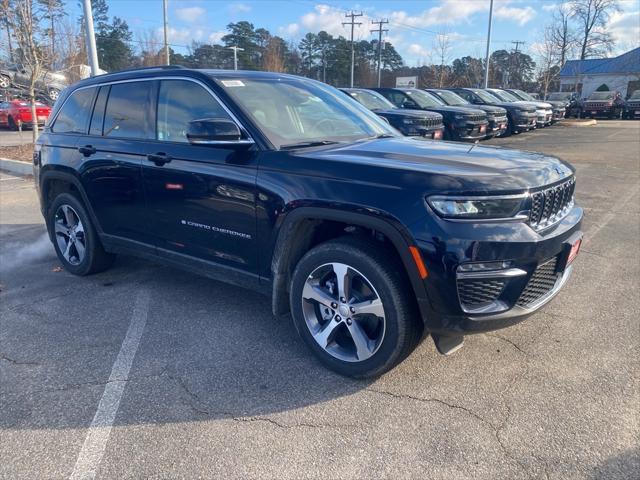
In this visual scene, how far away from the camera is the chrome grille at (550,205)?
9.44 feet

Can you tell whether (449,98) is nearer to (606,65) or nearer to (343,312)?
(343,312)

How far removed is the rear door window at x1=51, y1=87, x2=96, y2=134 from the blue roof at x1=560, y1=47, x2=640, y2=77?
59328 mm

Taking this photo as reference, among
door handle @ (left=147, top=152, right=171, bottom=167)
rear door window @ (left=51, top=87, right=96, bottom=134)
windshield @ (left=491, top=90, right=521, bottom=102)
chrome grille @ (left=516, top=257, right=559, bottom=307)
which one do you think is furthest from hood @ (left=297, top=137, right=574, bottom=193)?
windshield @ (left=491, top=90, right=521, bottom=102)

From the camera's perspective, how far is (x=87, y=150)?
15.1 ft

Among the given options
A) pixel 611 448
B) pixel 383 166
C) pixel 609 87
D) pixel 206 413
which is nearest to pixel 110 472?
pixel 206 413

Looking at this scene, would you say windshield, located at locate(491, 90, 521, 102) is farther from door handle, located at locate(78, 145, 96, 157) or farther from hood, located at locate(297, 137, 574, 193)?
door handle, located at locate(78, 145, 96, 157)

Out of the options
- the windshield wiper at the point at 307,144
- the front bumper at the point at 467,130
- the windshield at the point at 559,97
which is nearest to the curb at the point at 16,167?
the windshield wiper at the point at 307,144

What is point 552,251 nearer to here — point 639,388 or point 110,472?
point 639,388

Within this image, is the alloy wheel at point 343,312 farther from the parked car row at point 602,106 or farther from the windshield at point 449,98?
the parked car row at point 602,106

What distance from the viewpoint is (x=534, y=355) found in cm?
346

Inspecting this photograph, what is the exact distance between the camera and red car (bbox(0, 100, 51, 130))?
2273 centimetres

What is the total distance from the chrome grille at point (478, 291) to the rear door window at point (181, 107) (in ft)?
6.69

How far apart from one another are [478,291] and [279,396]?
1297mm

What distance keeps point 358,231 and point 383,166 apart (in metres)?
0.44
